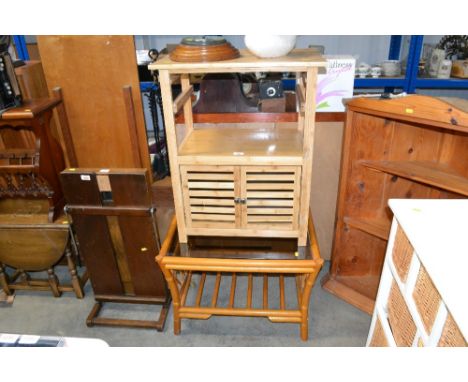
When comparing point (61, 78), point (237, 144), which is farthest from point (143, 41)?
point (237, 144)

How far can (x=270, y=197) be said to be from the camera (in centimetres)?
164

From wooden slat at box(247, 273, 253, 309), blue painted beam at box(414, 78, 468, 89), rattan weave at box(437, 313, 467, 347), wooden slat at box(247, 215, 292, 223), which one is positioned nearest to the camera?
rattan weave at box(437, 313, 467, 347)

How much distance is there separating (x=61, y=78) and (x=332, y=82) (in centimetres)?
158

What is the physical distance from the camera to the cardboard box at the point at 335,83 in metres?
2.13

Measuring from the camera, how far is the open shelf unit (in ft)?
5.37

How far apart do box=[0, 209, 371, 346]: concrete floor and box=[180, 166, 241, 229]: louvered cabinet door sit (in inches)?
30.0

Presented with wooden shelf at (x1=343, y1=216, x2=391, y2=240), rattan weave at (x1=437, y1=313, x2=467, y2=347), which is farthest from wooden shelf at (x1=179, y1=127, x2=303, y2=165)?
rattan weave at (x1=437, y1=313, x2=467, y2=347)

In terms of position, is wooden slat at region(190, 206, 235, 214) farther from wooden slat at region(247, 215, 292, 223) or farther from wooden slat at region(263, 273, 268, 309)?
wooden slat at region(263, 273, 268, 309)

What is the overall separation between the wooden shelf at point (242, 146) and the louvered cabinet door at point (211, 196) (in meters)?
0.05

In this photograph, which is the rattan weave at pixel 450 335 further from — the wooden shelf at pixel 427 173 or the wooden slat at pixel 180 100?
the wooden slat at pixel 180 100

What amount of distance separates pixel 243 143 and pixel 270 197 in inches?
11.5

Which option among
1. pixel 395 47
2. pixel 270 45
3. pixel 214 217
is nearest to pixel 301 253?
pixel 214 217

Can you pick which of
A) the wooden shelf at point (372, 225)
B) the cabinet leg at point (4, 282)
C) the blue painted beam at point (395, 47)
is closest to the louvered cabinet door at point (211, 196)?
the wooden shelf at point (372, 225)

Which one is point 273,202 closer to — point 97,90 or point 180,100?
point 180,100
